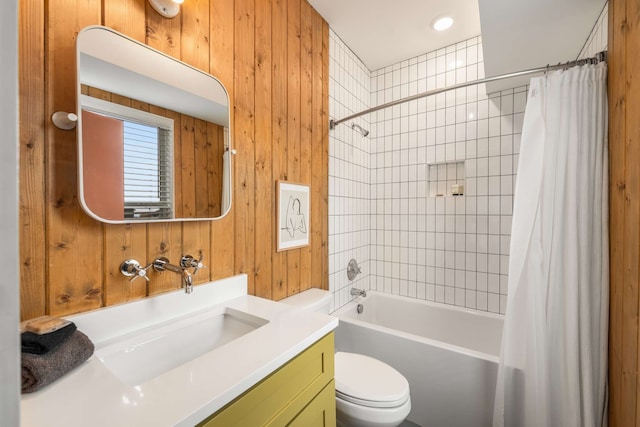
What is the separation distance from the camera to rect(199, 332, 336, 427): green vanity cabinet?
698 millimetres

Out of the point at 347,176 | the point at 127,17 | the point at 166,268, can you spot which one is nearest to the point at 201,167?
the point at 166,268

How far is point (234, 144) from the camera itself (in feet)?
4.49

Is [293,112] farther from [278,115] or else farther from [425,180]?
[425,180]

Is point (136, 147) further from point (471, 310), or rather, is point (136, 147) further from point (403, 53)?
point (471, 310)

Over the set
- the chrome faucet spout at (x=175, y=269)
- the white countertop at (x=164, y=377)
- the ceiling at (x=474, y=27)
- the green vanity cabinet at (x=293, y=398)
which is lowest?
the green vanity cabinet at (x=293, y=398)

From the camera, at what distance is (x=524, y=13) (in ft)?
4.07

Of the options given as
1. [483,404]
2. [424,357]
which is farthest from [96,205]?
[483,404]

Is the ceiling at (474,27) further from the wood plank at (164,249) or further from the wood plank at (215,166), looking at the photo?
the wood plank at (164,249)

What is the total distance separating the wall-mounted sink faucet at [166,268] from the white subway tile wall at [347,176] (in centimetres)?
116

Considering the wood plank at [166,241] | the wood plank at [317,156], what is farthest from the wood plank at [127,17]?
the wood plank at [317,156]

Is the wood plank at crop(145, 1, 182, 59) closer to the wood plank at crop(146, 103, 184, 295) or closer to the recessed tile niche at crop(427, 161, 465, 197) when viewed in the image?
the wood plank at crop(146, 103, 184, 295)

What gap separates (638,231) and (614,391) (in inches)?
28.5

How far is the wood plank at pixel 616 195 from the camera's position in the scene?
1.05 metres

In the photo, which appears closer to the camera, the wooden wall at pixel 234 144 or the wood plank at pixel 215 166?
the wooden wall at pixel 234 144
